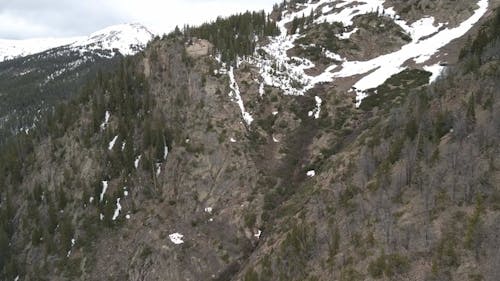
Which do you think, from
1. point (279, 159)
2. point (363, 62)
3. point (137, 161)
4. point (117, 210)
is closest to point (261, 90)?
point (279, 159)

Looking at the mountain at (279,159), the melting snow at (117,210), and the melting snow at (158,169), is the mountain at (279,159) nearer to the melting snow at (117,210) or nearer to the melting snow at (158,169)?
the melting snow at (158,169)

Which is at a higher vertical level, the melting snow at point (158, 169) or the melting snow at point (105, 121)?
the melting snow at point (105, 121)

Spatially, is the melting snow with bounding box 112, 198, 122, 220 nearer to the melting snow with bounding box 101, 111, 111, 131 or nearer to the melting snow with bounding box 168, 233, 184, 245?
the melting snow with bounding box 168, 233, 184, 245

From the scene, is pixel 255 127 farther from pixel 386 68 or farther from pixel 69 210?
pixel 69 210

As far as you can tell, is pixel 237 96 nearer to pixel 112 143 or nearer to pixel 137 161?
pixel 137 161

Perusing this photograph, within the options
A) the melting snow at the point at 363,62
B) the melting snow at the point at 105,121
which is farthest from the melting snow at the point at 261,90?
the melting snow at the point at 105,121

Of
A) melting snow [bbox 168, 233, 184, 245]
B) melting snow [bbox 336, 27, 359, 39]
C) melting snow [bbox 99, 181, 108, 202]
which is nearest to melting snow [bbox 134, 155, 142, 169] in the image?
melting snow [bbox 99, 181, 108, 202]

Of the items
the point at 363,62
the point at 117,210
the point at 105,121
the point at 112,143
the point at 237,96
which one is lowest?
the point at 117,210
